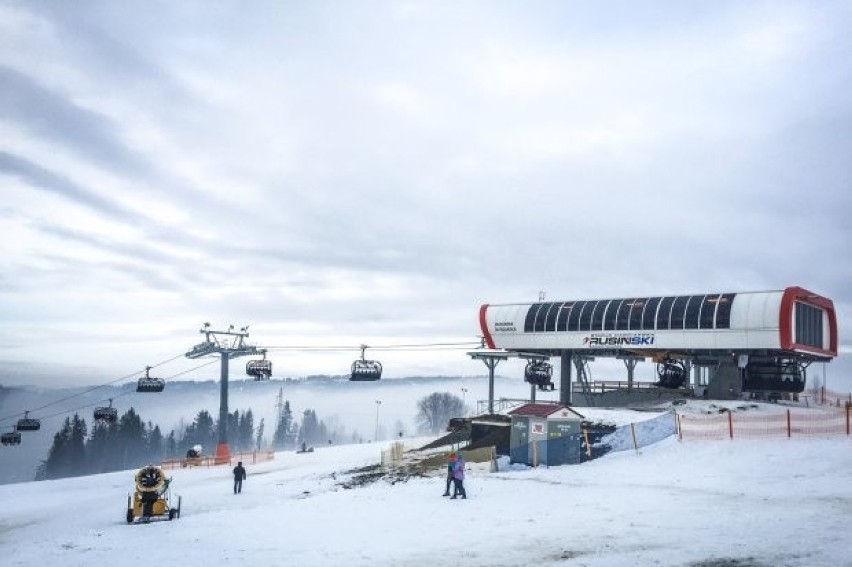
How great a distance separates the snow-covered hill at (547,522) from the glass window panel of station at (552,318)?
21.1m

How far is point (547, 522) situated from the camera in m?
16.7

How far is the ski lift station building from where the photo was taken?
129 feet

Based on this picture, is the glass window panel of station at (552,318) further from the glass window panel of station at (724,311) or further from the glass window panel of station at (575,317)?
the glass window panel of station at (724,311)

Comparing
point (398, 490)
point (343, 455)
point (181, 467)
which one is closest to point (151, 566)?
point (398, 490)

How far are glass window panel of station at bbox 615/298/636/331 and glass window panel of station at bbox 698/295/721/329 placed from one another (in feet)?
16.6

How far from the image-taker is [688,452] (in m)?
25.2

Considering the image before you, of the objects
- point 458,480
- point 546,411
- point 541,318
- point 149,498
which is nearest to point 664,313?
point 541,318

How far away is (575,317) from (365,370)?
16.0 m

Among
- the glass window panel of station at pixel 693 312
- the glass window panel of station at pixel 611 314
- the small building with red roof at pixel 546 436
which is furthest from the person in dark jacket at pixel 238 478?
the glass window panel of station at pixel 693 312

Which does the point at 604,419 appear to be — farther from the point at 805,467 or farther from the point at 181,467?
the point at 181,467

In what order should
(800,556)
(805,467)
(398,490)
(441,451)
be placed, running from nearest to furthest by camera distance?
(800,556), (805,467), (398,490), (441,451)

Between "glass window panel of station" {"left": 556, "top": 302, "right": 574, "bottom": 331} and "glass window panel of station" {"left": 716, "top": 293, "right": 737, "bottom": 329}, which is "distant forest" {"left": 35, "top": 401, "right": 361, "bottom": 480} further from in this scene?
"glass window panel of station" {"left": 716, "top": 293, "right": 737, "bottom": 329}

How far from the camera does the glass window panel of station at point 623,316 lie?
4481 cm

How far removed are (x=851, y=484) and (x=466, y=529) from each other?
37.2ft
